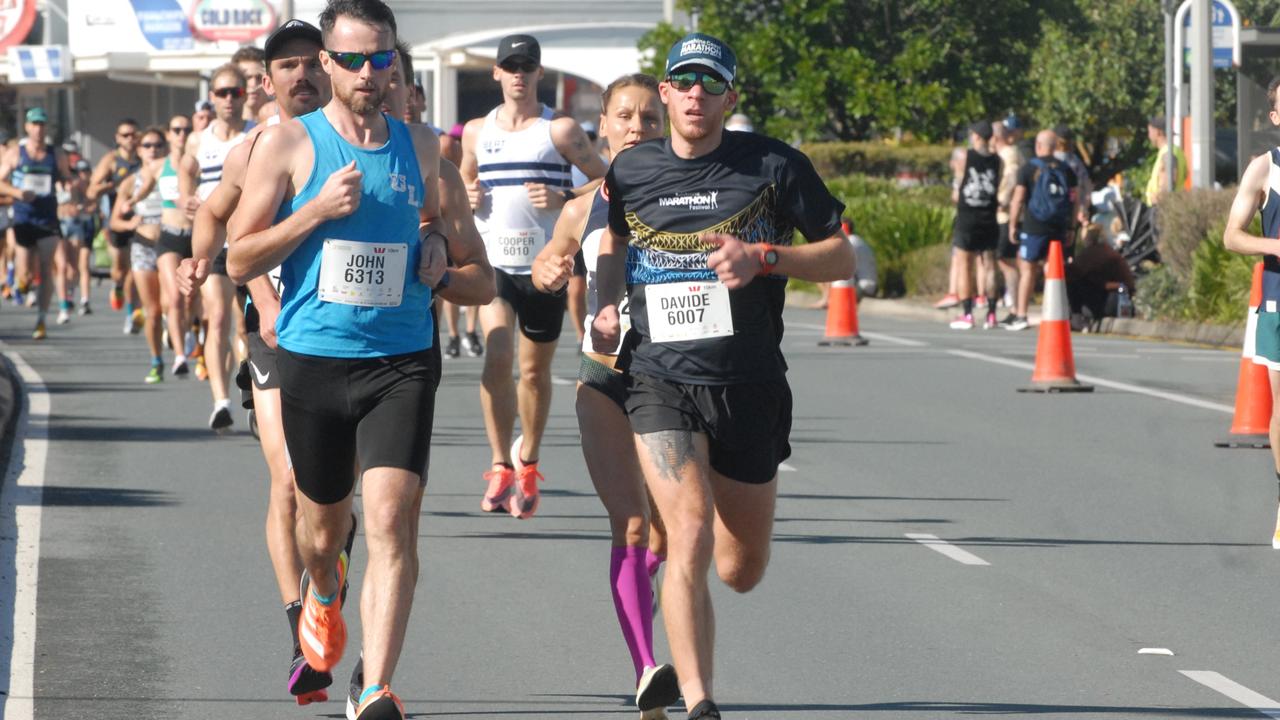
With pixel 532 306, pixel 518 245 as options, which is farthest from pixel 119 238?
pixel 532 306

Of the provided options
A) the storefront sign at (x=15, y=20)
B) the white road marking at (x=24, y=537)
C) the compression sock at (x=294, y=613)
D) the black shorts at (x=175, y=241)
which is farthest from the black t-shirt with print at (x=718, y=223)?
the storefront sign at (x=15, y=20)

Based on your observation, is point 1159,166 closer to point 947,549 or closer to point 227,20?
point 947,549

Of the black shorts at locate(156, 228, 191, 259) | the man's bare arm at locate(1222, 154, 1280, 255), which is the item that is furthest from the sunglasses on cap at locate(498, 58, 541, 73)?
the black shorts at locate(156, 228, 191, 259)

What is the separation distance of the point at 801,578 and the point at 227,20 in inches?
1613

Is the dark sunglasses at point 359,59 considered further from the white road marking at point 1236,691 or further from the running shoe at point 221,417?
the running shoe at point 221,417

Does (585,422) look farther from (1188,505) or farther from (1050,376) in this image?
(1050,376)

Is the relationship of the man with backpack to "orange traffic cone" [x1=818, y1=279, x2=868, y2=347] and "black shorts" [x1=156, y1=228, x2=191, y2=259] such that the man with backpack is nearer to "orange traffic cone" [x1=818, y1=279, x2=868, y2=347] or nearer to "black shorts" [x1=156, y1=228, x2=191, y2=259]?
"orange traffic cone" [x1=818, y1=279, x2=868, y2=347]

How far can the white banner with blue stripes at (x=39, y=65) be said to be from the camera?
47.3 metres

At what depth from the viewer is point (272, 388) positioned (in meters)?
7.05

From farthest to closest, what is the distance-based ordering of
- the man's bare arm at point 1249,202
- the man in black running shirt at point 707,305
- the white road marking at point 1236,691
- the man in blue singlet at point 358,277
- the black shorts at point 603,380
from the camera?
the man's bare arm at point 1249,202 < the black shorts at point 603,380 < the white road marking at point 1236,691 < the man in black running shirt at point 707,305 < the man in blue singlet at point 358,277

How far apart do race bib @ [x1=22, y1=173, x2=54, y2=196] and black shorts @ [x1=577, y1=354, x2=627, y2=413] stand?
54.3 feet

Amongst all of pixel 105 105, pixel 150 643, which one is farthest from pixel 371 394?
pixel 105 105

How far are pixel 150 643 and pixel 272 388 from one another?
3.86 feet

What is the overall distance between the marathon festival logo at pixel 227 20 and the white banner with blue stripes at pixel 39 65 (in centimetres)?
267
